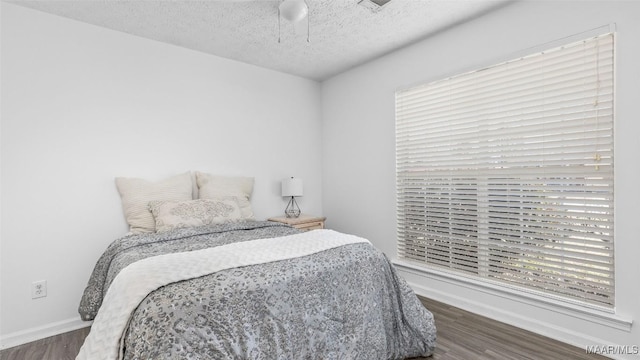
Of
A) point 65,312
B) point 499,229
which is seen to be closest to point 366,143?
point 499,229

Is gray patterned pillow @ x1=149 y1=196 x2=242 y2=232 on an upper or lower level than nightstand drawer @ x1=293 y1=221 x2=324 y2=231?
upper

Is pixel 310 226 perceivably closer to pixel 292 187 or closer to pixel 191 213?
pixel 292 187

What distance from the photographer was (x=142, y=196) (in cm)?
268

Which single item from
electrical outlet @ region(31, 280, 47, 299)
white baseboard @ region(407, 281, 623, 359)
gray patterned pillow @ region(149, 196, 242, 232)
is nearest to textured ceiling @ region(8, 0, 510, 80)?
gray patterned pillow @ region(149, 196, 242, 232)

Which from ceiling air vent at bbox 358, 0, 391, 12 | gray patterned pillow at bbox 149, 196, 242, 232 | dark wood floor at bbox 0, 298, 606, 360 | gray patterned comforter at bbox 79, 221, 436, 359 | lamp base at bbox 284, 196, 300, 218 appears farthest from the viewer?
lamp base at bbox 284, 196, 300, 218

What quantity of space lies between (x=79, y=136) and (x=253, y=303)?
2265mm

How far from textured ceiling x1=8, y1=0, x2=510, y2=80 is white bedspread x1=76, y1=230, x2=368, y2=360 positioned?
1813 mm

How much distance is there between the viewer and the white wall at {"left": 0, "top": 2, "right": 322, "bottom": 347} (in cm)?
233

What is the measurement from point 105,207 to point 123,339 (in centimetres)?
186

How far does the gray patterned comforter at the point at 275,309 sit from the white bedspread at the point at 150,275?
4 centimetres

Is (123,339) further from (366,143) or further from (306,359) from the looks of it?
(366,143)

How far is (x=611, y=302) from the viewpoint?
6.53ft

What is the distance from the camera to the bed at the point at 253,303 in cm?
122

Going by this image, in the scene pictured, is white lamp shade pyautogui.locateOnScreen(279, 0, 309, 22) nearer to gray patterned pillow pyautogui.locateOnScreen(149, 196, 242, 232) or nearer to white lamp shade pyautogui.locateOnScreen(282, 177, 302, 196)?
gray patterned pillow pyautogui.locateOnScreen(149, 196, 242, 232)
